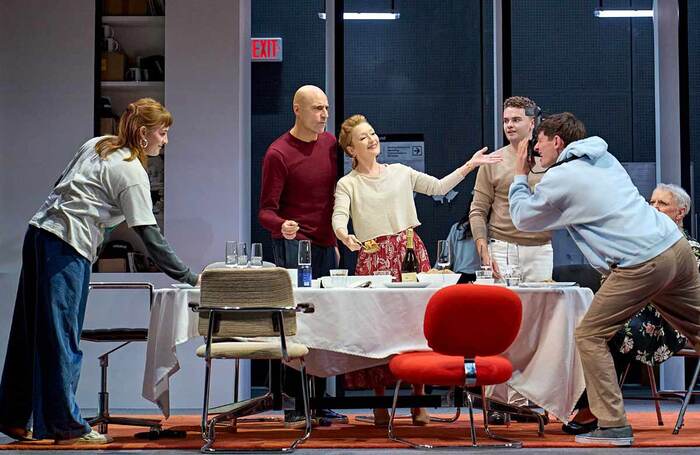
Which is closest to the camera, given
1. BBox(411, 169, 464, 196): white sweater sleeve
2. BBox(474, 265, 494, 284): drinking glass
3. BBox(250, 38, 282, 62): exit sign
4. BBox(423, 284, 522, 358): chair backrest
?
BBox(423, 284, 522, 358): chair backrest

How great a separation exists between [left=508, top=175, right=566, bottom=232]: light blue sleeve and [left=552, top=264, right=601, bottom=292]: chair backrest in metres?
2.03

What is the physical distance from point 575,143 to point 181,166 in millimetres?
3096

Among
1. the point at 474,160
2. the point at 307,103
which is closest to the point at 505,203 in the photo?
the point at 474,160

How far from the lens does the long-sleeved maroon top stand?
5586 millimetres

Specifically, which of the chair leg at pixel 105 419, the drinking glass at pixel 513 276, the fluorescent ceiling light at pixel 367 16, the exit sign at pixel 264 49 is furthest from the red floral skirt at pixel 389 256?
the fluorescent ceiling light at pixel 367 16

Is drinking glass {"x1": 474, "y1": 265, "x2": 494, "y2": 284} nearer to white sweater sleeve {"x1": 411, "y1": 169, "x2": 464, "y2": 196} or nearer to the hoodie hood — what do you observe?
the hoodie hood

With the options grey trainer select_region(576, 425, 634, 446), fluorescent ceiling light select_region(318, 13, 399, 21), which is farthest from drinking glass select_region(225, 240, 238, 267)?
fluorescent ceiling light select_region(318, 13, 399, 21)

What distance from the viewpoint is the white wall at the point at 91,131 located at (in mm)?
6676

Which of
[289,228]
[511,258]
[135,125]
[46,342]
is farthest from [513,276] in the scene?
[46,342]

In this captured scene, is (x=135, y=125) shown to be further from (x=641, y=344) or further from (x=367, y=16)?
(x=367, y=16)

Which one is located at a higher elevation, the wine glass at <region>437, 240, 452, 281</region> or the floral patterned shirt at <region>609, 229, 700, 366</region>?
the wine glass at <region>437, 240, 452, 281</region>

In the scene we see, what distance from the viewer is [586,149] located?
14.8 ft

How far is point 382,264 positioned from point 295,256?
19.2 inches

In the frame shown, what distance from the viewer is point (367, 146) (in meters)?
5.55
